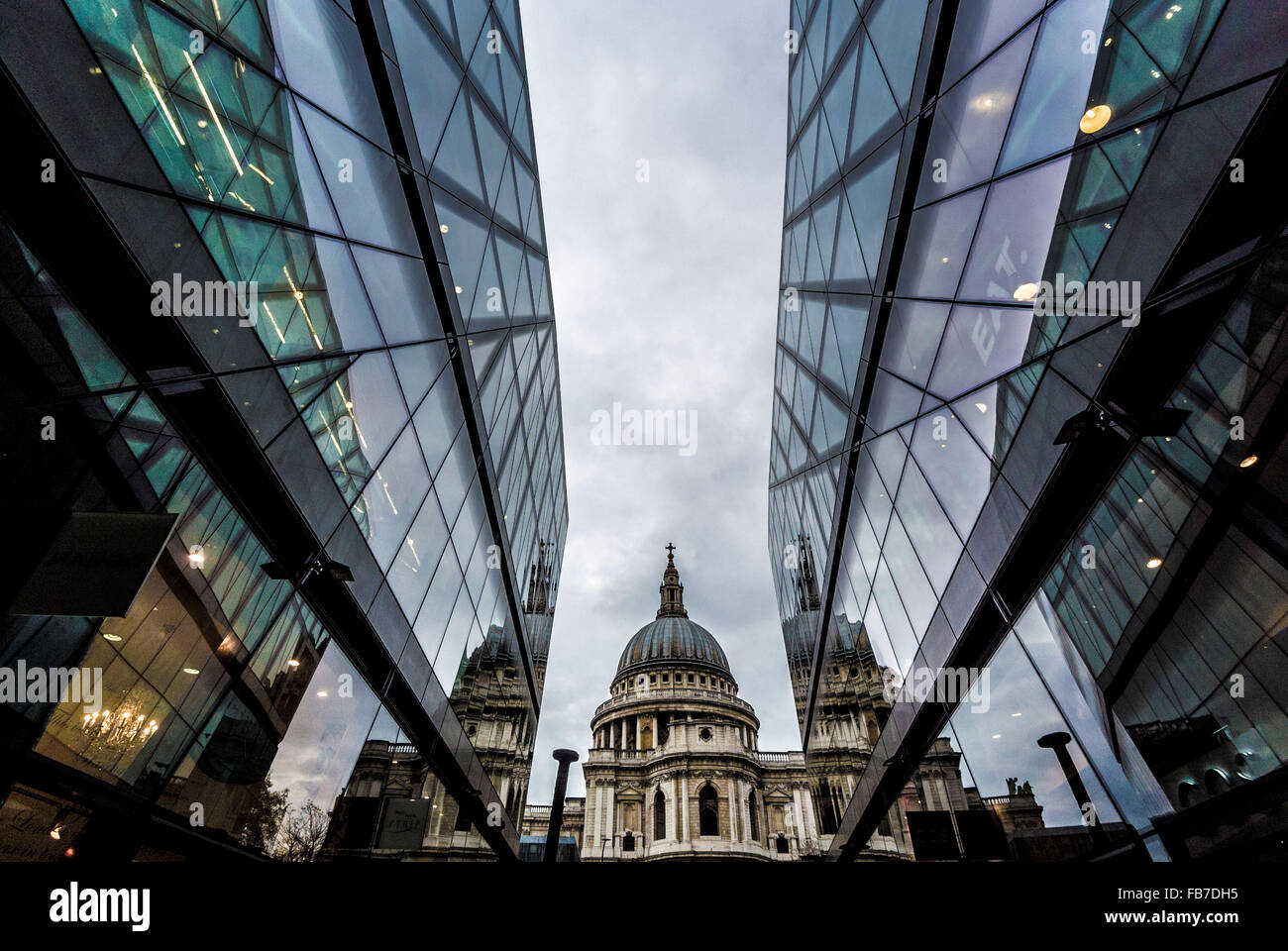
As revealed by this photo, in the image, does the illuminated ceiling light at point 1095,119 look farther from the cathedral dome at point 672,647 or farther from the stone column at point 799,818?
the cathedral dome at point 672,647

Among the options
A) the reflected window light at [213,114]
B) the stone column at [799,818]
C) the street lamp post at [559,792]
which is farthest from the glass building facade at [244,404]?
the stone column at [799,818]

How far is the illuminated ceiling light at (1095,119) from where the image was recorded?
6658 millimetres

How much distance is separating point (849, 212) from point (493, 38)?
10321 millimetres

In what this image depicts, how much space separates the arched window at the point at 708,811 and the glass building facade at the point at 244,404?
64.1 metres

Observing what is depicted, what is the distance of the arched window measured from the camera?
72.5 meters

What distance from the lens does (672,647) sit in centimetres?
10531

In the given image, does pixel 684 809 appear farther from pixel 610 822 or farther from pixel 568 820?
pixel 568 820

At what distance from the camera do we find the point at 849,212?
14.2 m

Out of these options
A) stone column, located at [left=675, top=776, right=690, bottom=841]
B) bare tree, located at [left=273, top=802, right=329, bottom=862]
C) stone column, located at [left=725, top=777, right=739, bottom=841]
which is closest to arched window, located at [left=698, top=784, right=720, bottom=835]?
stone column, located at [left=725, top=777, right=739, bottom=841]

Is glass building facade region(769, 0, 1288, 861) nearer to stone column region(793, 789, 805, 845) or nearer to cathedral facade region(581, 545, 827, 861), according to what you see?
cathedral facade region(581, 545, 827, 861)

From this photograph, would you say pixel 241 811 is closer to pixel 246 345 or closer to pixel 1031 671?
pixel 246 345

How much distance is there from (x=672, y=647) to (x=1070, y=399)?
4025 inches

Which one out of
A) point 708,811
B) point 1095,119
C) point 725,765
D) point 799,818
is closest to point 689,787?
point 708,811
